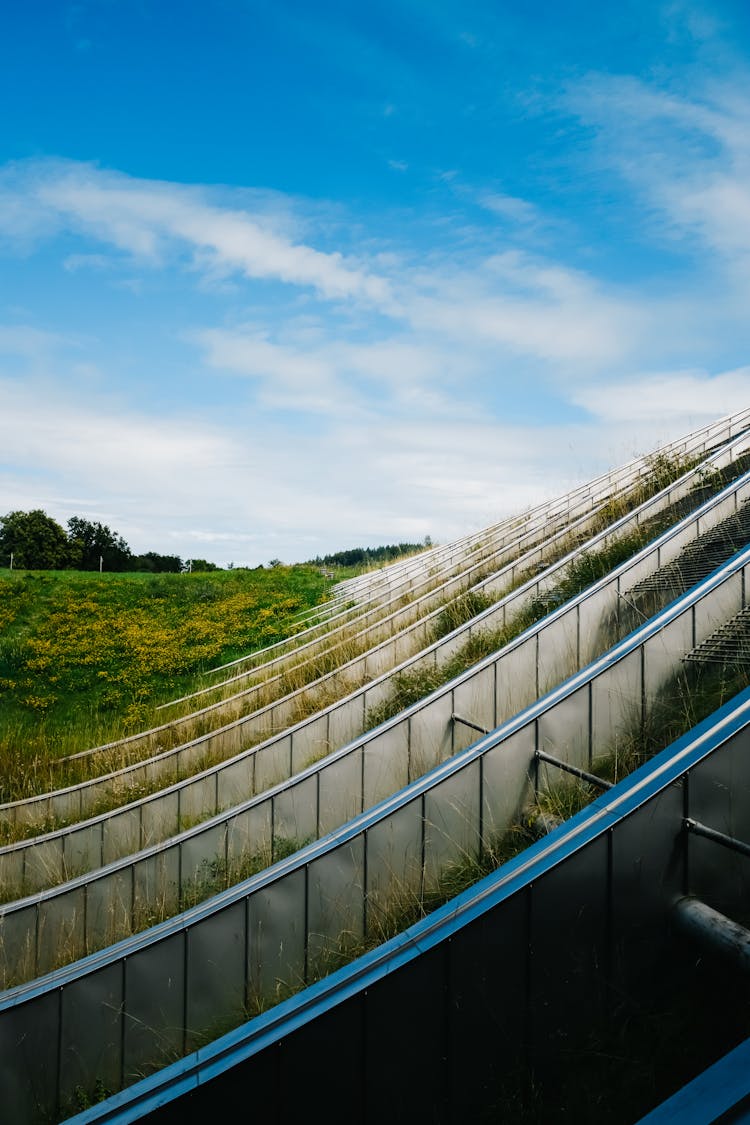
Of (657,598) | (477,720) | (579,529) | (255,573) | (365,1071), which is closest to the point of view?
(365,1071)

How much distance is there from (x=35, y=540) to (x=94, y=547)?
12.7 ft

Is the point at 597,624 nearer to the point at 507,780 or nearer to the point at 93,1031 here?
the point at 507,780

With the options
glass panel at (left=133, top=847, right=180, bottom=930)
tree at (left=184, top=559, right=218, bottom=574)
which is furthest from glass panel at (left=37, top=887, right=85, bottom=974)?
tree at (left=184, top=559, right=218, bottom=574)

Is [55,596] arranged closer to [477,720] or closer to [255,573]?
[255,573]

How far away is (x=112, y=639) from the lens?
1786 centimetres

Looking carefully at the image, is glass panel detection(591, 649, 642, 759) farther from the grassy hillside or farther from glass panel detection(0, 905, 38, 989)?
the grassy hillside

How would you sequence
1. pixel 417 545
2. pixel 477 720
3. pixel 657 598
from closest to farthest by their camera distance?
pixel 477 720, pixel 657 598, pixel 417 545

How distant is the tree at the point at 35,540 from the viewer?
1843 inches

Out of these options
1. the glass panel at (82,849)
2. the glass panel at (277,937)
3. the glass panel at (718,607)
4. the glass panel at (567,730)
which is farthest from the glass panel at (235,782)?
the glass panel at (718,607)

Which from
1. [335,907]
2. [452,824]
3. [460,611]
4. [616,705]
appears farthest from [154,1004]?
[460,611]

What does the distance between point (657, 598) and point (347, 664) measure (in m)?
4.58

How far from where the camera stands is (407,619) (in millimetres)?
12180

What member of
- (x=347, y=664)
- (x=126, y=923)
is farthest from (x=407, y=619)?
(x=126, y=923)

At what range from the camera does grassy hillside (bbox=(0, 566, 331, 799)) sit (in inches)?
550
